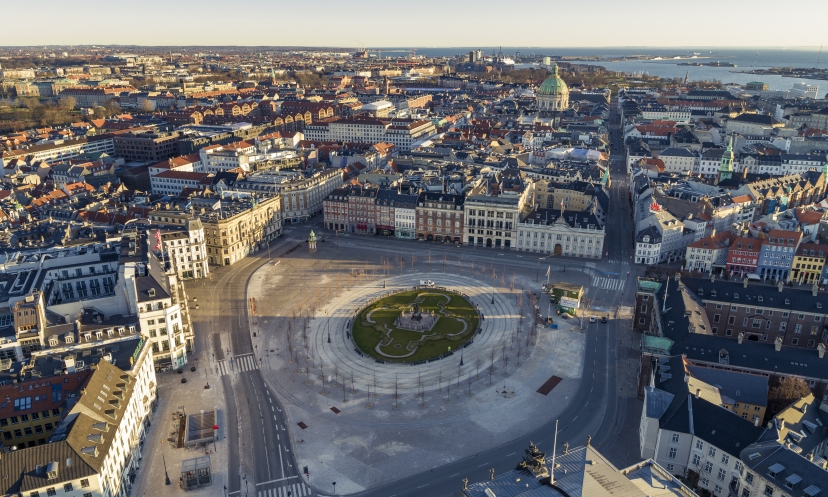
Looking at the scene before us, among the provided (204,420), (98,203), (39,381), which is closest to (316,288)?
(204,420)

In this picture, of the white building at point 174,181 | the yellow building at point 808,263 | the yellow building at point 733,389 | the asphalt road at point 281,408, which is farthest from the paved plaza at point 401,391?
the white building at point 174,181

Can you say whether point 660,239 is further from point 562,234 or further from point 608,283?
point 562,234

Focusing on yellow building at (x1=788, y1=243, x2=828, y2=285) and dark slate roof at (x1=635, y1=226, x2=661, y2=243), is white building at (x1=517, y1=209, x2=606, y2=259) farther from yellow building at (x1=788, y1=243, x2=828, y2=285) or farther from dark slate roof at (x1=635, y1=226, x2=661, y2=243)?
yellow building at (x1=788, y1=243, x2=828, y2=285)

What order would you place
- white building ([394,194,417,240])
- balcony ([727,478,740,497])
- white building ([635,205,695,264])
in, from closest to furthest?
balcony ([727,478,740,497]), white building ([635,205,695,264]), white building ([394,194,417,240])

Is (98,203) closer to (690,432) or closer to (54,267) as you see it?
(54,267)

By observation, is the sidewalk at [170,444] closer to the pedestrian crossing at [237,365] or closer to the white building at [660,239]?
the pedestrian crossing at [237,365]

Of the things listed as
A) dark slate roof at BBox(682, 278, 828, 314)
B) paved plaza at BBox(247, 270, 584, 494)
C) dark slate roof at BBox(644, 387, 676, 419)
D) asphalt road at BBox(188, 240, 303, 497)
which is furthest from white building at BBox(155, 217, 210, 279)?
dark slate roof at BBox(682, 278, 828, 314)

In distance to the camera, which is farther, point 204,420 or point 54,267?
point 54,267

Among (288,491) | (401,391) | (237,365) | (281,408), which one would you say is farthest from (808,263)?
(237,365)
